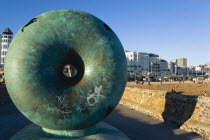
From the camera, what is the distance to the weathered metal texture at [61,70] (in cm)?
491

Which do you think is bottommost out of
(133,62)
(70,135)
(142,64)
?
(70,135)

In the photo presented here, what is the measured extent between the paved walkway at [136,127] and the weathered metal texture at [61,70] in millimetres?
4334

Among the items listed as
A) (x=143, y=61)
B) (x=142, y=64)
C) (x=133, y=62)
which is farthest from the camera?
(x=143, y=61)

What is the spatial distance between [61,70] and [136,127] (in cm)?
681

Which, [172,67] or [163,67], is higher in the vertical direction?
[172,67]

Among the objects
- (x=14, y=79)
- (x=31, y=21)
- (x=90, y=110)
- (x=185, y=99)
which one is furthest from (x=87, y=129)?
(x=185, y=99)

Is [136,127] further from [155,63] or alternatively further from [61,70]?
[155,63]

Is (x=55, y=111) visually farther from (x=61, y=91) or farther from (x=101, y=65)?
(x=101, y=65)

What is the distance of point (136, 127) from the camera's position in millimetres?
10188

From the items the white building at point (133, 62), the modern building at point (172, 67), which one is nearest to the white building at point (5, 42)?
the white building at point (133, 62)

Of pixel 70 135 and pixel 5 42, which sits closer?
pixel 70 135

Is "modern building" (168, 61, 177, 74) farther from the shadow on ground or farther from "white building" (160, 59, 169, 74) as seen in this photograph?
the shadow on ground

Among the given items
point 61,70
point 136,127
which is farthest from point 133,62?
point 61,70

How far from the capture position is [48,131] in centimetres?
580
